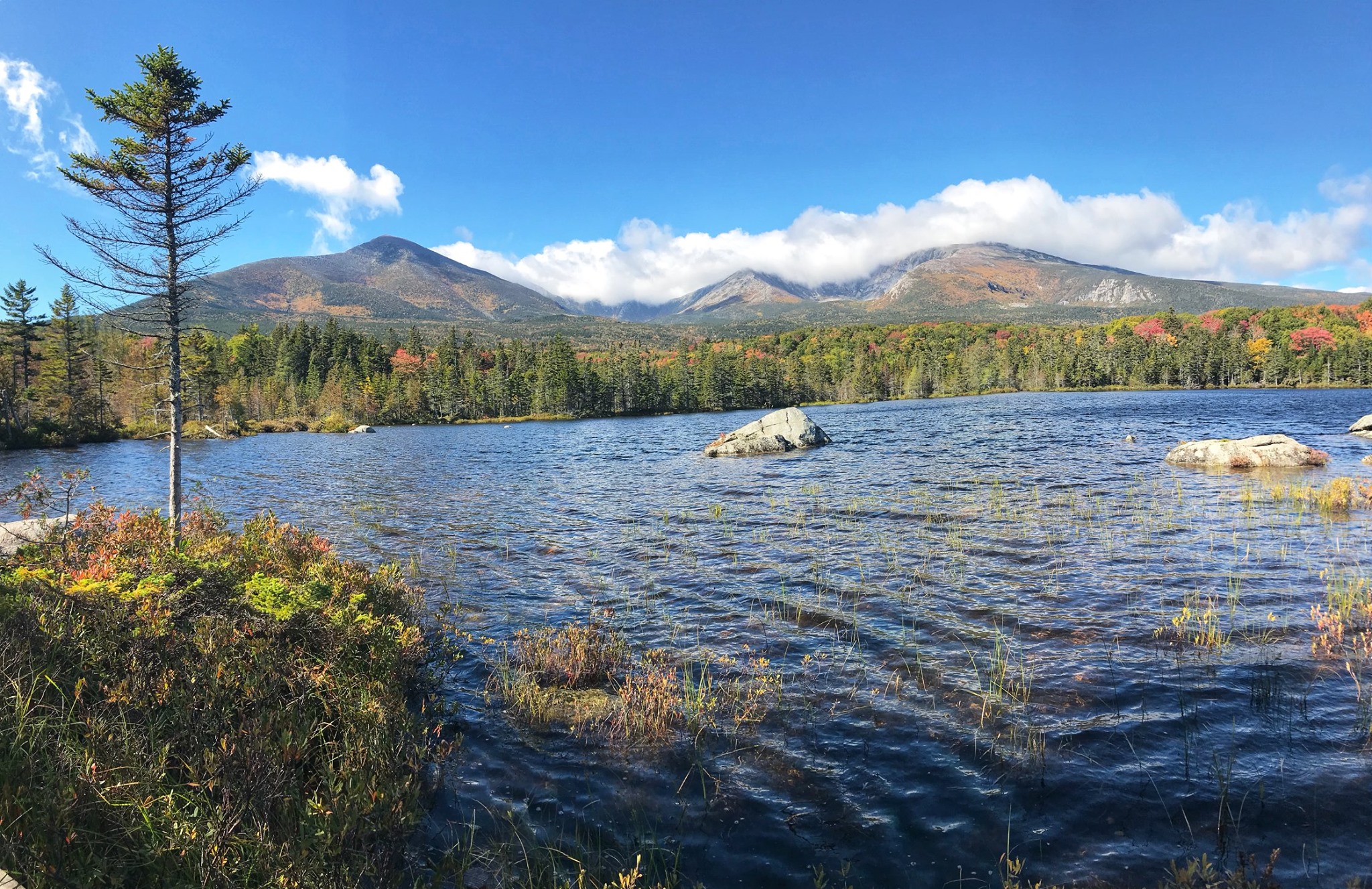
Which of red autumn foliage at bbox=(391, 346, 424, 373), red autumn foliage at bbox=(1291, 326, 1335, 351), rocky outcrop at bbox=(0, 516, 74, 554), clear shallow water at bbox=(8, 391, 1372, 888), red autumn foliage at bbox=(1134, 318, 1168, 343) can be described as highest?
red autumn foliage at bbox=(1134, 318, 1168, 343)

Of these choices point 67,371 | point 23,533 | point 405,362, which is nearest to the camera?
point 23,533

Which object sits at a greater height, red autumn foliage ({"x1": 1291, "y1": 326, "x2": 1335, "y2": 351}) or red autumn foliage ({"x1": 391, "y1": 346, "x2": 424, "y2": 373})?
red autumn foliage ({"x1": 1291, "y1": 326, "x2": 1335, "y2": 351})

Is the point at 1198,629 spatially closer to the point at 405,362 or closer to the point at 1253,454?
the point at 1253,454

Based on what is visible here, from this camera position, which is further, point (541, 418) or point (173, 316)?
point (541, 418)

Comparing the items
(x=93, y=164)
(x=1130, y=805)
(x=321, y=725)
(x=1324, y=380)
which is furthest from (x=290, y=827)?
(x=1324, y=380)

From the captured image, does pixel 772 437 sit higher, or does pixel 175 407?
pixel 175 407

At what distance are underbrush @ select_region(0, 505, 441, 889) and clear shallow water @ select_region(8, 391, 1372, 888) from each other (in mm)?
1052

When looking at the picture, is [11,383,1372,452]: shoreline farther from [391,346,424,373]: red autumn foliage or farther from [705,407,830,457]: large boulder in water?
[705,407,830,457]: large boulder in water

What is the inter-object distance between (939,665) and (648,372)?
138571mm

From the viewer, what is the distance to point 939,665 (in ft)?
30.6

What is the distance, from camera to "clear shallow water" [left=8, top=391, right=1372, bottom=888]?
5793 mm

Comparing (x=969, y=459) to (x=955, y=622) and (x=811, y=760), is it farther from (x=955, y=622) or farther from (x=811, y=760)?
(x=811, y=760)

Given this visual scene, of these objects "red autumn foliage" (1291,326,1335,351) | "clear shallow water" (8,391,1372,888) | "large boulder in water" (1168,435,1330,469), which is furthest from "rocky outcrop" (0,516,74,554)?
"red autumn foliage" (1291,326,1335,351)

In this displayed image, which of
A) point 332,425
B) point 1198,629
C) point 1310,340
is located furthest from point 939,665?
point 1310,340
